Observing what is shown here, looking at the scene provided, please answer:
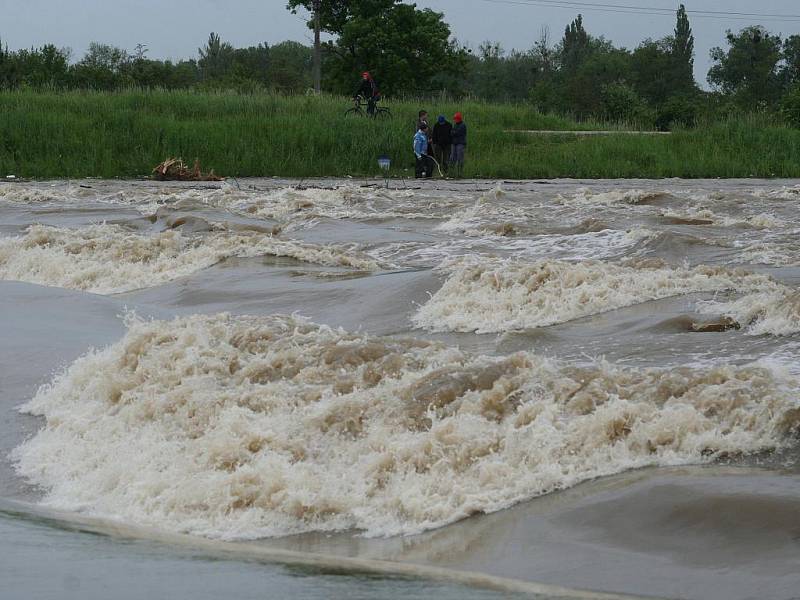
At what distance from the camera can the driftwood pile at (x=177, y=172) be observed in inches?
1035

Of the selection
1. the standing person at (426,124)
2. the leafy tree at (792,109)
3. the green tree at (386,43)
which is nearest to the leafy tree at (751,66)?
the green tree at (386,43)

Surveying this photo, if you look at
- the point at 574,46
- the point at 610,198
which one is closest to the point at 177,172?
the point at 610,198

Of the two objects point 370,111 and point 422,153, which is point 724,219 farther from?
point 370,111

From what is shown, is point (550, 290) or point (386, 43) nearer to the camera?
point (550, 290)

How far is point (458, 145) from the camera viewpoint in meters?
26.3

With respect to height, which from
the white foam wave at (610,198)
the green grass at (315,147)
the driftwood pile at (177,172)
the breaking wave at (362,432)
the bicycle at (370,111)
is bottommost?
the breaking wave at (362,432)

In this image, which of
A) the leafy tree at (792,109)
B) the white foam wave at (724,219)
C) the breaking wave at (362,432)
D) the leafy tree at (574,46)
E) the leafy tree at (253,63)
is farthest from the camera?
the leafy tree at (574,46)

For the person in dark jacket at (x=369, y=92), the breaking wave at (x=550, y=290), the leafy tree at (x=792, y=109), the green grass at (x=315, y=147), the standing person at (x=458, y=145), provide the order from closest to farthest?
the breaking wave at (x=550, y=290)
the standing person at (x=458, y=145)
the green grass at (x=315, y=147)
the person in dark jacket at (x=369, y=92)
the leafy tree at (x=792, y=109)

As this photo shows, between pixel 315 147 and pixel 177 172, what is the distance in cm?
357

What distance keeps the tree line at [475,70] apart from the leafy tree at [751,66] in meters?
0.06

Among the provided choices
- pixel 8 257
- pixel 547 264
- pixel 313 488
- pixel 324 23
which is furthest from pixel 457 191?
pixel 324 23

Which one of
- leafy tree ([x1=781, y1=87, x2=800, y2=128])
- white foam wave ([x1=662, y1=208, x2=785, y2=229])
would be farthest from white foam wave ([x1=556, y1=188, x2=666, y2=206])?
leafy tree ([x1=781, y1=87, x2=800, y2=128])

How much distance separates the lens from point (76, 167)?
27500 millimetres

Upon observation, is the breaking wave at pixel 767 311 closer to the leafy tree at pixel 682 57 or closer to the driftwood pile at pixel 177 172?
the driftwood pile at pixel 177 172
